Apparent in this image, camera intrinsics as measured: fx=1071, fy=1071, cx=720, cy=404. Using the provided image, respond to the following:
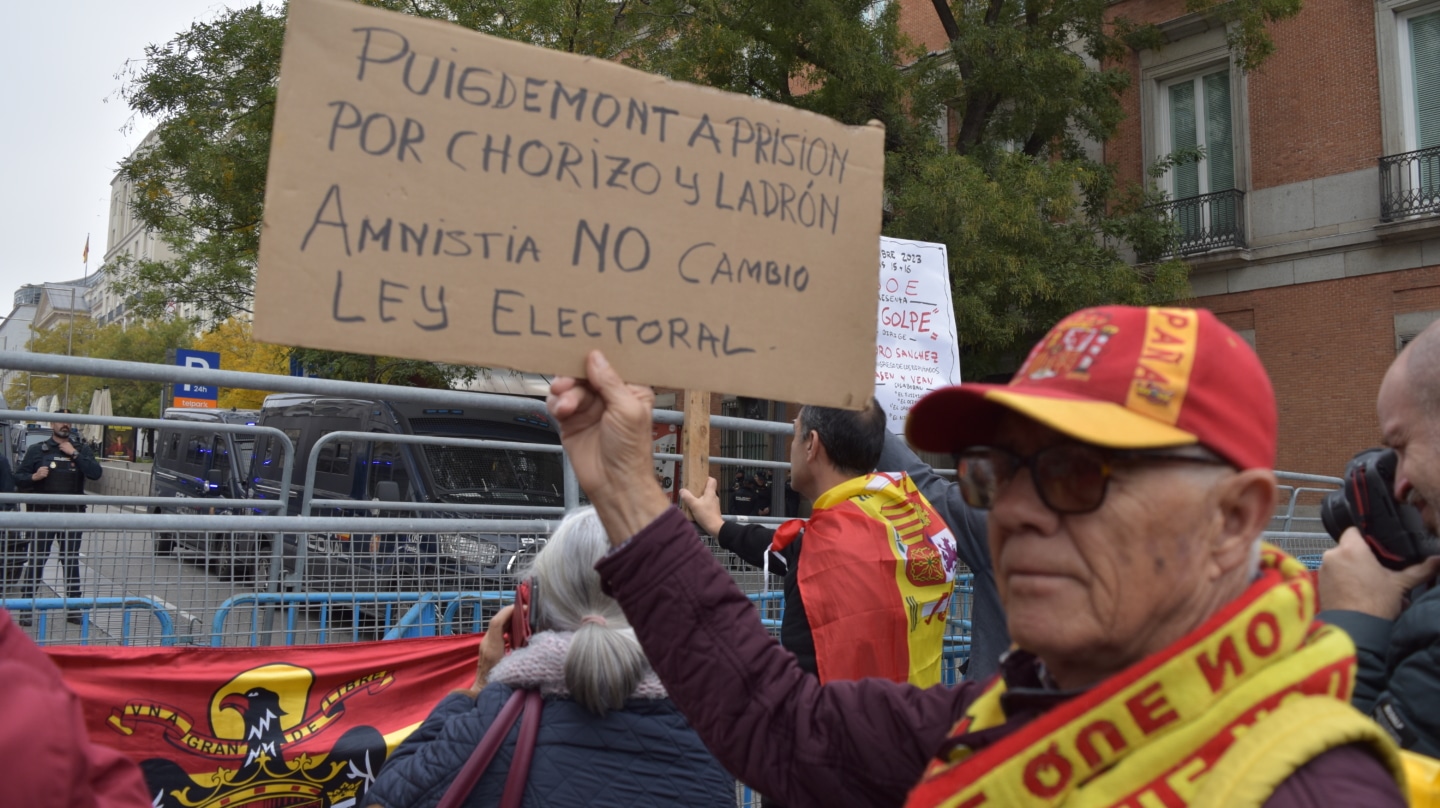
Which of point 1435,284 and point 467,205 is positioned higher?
point 1435,284

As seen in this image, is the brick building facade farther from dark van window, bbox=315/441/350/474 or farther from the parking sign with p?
the parking sign with p

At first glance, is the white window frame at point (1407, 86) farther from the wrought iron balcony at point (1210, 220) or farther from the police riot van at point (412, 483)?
the police riot van at point (412, 483)

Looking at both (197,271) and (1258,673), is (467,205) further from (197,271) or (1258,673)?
(197,271)

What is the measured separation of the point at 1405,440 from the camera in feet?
6.63

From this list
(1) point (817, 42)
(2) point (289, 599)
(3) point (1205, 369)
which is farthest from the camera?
(1) point (817, 42)

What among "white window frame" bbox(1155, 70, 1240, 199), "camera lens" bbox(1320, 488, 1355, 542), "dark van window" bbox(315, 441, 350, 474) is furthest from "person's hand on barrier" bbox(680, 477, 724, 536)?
"white window frame" bbox(1155, 70, 1240, 199)

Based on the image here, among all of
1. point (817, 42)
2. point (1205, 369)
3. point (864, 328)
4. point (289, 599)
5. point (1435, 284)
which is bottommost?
point (289, 599)

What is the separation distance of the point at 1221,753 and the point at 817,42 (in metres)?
13.6

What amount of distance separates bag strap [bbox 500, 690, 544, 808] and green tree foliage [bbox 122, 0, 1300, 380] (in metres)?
11.2

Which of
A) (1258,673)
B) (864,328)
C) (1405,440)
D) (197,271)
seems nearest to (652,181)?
(864,328)

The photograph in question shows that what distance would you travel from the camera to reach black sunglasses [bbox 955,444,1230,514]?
3.82 feet

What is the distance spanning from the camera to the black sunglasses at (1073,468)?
1.17 metres

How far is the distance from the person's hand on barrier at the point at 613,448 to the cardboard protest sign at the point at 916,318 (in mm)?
3171

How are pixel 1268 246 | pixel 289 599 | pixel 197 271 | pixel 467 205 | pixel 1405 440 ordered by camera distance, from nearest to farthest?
1. pixel 467 205
2. pixel 1405 440
3. pixel 289 599
4. pixel 1268 246
5. pixel 197 271
